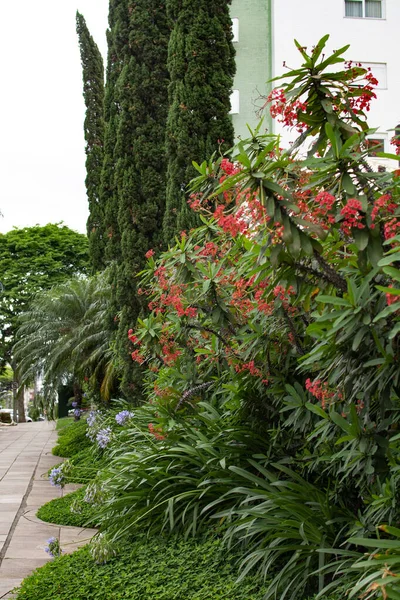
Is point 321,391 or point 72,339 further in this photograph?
point 72,339

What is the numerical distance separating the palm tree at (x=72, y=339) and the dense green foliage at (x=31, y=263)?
13938mm

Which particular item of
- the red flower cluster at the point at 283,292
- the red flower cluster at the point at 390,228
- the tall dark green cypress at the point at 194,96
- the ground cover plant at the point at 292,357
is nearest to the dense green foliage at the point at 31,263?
the tall dark green cypress at the point at 194,96

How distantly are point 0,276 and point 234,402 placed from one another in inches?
1124

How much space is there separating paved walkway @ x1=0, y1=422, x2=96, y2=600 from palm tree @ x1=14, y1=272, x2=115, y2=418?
2.29 metres

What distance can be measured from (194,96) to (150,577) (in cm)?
660

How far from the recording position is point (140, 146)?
11023mm

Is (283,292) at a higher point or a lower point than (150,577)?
higher

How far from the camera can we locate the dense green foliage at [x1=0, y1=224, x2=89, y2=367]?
31.7 m

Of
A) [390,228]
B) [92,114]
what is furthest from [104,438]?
[92,114]

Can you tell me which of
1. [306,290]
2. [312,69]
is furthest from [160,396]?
[312,69]

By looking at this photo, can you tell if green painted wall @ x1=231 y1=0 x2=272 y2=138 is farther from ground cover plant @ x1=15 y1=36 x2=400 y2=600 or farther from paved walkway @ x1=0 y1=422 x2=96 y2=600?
ground cover plant @ x1=15 y1=36 x2=400 y2=600

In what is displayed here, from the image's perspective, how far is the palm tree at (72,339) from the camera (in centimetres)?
1374

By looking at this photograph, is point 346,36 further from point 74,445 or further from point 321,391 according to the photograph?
point 321,391

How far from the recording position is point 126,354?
10.3 metres
